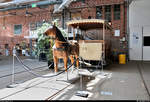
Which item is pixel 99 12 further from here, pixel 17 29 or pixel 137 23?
A: pixel 17 29

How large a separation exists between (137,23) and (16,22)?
12.3 m

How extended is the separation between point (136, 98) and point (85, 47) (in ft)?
10.5

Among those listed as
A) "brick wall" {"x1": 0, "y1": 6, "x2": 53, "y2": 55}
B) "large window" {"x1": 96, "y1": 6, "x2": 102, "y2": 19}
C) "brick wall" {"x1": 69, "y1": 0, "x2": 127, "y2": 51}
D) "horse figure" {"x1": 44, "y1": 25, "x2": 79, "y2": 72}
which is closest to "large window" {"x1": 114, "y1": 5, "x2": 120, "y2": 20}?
"brick wall" {"x1": 69, "y1": 0, "x2": 127, "y2": 51}

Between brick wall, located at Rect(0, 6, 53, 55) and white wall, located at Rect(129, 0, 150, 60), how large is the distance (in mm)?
7378

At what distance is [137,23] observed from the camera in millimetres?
9422

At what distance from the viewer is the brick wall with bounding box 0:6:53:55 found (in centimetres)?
1281

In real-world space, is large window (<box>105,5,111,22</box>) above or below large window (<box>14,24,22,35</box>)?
above

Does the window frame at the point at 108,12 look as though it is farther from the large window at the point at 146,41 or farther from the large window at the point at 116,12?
the large window at the point at 146,41

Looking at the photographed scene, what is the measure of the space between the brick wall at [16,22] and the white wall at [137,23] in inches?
290

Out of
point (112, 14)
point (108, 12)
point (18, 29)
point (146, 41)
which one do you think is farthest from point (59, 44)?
point (18, 29)

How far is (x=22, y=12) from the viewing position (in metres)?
13.7

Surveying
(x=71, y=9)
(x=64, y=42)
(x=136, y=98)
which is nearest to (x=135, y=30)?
(x=71, y=9)

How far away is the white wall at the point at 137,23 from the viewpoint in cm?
925

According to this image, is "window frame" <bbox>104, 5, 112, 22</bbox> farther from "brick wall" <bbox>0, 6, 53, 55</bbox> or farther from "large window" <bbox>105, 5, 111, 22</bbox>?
"brick wall" <bbox>0, 6, 53, 55</bbox>
